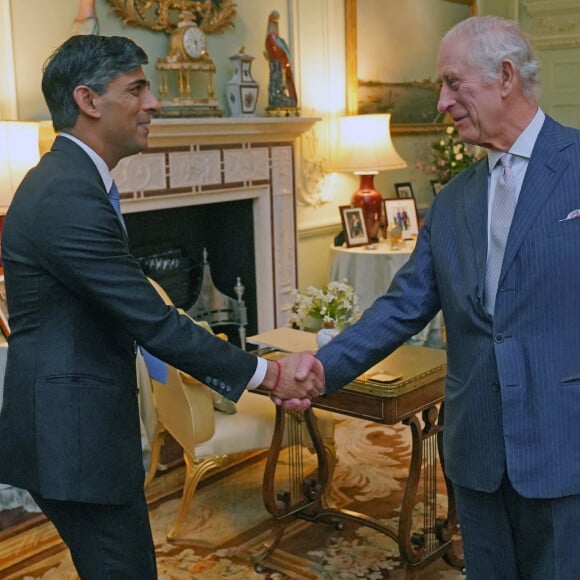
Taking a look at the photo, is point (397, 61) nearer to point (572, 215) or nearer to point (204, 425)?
point (204, 425)

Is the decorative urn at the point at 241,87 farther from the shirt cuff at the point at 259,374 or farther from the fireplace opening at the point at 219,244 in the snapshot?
the shirt cuff at the point at 259,374

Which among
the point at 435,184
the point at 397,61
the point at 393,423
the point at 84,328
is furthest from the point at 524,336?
the point at 435,184

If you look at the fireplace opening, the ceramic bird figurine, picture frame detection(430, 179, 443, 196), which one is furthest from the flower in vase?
the fireplace opening

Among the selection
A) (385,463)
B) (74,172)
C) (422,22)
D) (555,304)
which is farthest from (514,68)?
(422,22)

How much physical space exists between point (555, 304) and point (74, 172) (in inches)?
38.9

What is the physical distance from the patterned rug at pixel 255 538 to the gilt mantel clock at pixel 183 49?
6.17 feet

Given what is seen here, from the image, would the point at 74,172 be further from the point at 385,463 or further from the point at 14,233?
the point at 385,463

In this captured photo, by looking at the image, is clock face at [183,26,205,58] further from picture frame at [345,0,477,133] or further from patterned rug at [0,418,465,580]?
patterned rug at [0,418,465,580]

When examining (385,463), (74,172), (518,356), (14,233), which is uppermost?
(74,172)

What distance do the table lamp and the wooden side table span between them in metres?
2.36

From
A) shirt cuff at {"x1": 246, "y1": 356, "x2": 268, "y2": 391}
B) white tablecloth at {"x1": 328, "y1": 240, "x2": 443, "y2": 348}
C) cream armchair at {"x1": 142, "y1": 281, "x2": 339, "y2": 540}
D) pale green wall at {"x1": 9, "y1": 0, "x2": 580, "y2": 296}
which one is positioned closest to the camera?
shirt cuff at {"x1": 246, "y1": 356, "x2": 268, "y2": 391}

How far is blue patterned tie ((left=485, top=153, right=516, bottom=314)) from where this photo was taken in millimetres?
1812

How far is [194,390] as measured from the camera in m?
3.25

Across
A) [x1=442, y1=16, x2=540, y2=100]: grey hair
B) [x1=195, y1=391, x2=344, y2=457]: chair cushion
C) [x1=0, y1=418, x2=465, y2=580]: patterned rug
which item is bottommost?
[x1=0, y1=418, x2=465, y2=580]: patterned rug
